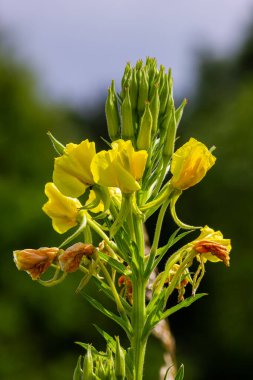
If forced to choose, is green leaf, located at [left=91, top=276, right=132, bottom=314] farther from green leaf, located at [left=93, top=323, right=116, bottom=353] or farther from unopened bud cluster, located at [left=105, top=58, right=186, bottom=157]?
unopened bud cluster, located at [left=105, top=58, right=186, bottom=157]

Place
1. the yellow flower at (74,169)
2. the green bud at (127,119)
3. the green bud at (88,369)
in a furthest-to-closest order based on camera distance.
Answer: the green bud at (127,119) → the yellow flower at (74,169) → the green bud at (88,369)

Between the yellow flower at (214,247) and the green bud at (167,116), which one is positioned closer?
the yellow flower at (214,247)

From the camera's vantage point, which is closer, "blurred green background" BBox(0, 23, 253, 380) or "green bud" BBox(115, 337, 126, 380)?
"green bud" BBox(115, 337, 126, 380)

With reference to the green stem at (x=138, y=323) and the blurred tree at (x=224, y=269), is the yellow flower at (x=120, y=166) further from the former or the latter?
the blurred tree at (x=224, y=269)

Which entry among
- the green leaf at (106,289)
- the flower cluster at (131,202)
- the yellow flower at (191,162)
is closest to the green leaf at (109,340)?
the flower cluster at (131,202)

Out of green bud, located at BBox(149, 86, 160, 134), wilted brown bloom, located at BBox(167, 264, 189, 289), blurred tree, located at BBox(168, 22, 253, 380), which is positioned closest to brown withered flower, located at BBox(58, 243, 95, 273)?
wilted brown bloom, located at BBox(167, 264, 189, 289)

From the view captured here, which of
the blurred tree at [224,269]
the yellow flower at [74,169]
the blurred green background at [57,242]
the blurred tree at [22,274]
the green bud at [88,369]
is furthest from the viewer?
the blurred tree at [224,269]
